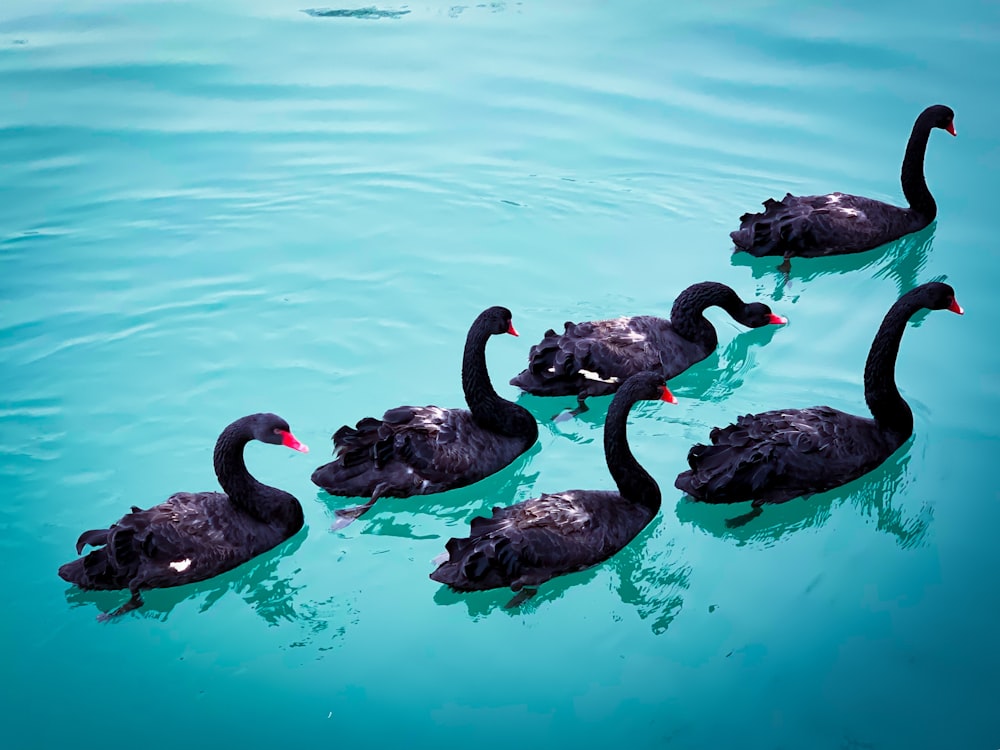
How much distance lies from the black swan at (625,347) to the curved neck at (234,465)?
5.85 ft

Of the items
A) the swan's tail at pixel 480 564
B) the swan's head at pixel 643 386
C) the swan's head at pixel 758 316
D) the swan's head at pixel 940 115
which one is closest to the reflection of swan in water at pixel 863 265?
the swan's head at pixel 758 316

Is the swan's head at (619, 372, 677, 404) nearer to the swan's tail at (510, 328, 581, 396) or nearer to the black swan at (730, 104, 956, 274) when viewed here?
the swan's tail at (510, 328, 581, 396)

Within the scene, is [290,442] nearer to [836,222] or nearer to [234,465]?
[234,465]

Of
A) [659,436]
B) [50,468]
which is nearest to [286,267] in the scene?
[50,468]

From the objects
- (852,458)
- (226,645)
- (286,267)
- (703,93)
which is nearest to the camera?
(226,645)

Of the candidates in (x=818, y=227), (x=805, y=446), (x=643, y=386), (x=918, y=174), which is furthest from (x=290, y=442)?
(x=918, y=174)

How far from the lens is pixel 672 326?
21.5ft

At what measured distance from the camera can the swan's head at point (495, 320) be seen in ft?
18.8

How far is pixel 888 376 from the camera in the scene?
5.51 m

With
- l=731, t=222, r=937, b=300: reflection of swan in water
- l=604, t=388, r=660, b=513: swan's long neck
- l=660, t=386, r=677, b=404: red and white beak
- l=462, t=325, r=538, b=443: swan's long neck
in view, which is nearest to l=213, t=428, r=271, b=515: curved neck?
l=462, t=325, r=538, b=443: swan's long neck

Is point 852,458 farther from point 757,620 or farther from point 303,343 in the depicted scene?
point 303,343

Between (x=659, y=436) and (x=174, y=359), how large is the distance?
3.06 meters

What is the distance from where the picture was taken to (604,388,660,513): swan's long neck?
5090 millimetres

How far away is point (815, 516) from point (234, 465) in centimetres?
273
